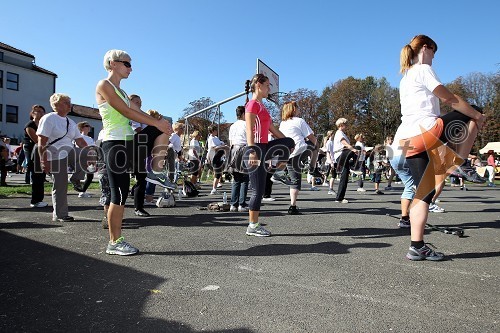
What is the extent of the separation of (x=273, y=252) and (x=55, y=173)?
363 cm

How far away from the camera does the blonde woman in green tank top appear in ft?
11.8

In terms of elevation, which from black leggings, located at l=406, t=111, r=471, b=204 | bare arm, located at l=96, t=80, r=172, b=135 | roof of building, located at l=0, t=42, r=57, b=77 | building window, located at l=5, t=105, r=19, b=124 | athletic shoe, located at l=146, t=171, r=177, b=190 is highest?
roof of building, located at l=0, t=42, r=57, b=77

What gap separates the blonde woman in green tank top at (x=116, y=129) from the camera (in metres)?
3.59

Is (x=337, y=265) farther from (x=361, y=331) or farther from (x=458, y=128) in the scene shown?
(x=458, y=128)

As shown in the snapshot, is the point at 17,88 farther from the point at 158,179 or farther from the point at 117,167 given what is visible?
the point at 117,167

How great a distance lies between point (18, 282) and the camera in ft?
9.27

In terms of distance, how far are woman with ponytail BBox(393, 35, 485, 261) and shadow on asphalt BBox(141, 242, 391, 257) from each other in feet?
2.21

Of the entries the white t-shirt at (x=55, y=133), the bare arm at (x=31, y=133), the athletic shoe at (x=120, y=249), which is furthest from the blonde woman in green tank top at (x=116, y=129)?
the bare arm at (x=31, y=133)

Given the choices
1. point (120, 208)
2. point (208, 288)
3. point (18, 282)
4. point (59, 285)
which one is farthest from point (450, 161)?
point (18, 282)

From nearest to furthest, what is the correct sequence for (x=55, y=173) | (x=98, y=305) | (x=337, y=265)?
(x=98, y=305)
(x=337, y=265)
(x=55, y=173)

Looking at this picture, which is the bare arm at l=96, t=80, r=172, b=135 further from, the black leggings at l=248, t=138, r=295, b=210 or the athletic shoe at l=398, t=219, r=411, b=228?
the athletic shoe at l=398, t=219, r=411, b=228

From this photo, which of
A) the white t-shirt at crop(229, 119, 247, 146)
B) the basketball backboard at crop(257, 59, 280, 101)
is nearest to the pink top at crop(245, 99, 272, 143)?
the white t-shirt at crop(229, 119, 247, 146)

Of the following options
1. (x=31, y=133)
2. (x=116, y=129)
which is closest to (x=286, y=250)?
(x=116, y=129)

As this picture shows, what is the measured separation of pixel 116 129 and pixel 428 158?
3.32 m
